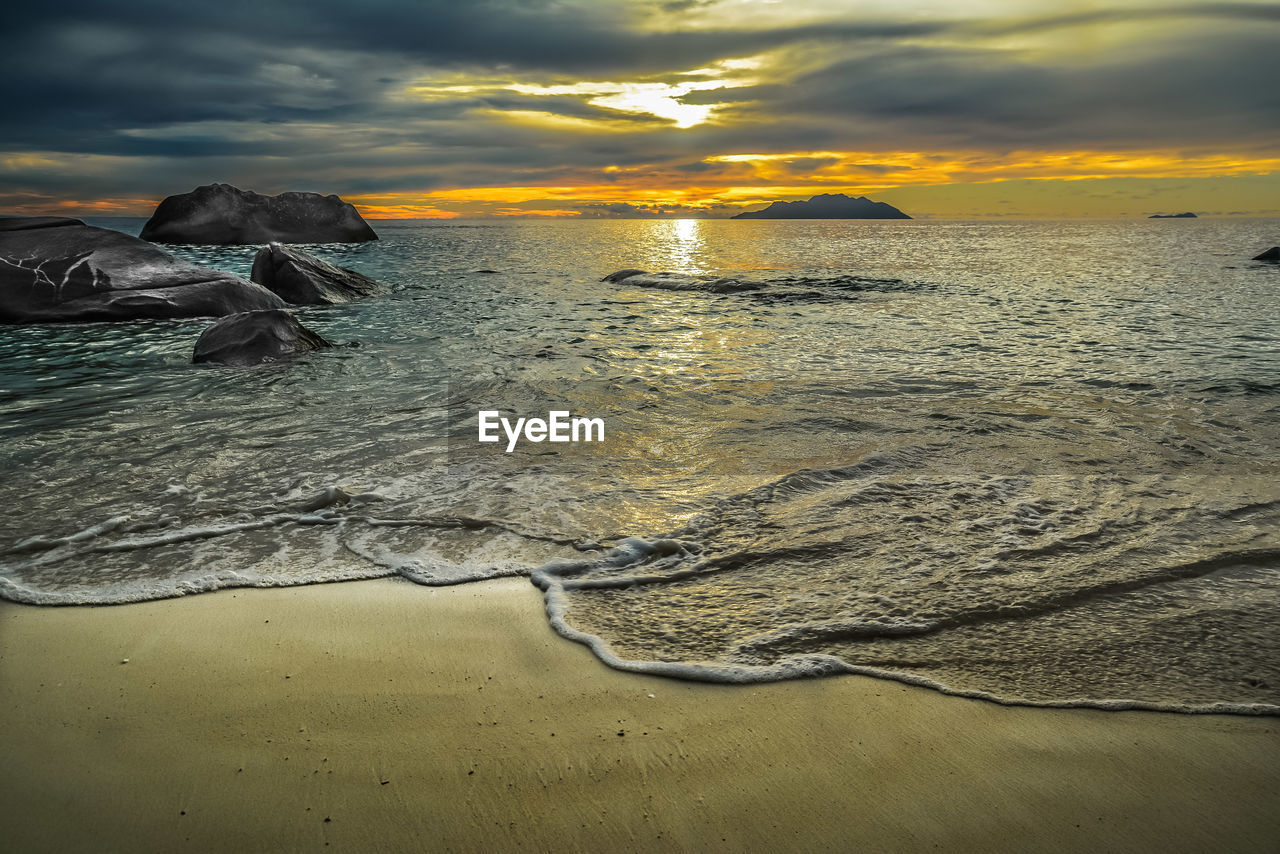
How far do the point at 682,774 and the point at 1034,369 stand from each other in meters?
7.57

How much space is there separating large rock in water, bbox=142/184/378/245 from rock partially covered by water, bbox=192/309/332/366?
48.2 metres

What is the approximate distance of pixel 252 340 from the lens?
839 centimetres

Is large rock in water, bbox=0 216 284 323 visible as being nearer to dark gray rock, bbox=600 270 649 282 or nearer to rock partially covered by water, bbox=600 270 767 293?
rock partially covered by water, bbox=600 270 767 293

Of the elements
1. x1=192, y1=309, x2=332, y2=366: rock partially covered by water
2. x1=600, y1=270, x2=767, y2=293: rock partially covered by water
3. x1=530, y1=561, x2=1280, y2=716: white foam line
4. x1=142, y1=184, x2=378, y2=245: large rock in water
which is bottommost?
x1=530, y1=561, x2=1280, y2=716: white foam line

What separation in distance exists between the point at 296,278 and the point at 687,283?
9399mm

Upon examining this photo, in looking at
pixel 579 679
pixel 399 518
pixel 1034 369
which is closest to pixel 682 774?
pixel 579 679

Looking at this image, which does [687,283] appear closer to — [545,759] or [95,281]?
[95,281]

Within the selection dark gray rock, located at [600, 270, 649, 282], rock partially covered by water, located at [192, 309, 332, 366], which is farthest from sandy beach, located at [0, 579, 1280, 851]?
dark gray rock, located at [600, 270, 649, 282]

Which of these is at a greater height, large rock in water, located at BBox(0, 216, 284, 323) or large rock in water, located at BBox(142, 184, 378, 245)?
large rock in water, located at BBox(142, 184, 378, 245)

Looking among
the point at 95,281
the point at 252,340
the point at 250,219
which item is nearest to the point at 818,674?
the point at 252,340

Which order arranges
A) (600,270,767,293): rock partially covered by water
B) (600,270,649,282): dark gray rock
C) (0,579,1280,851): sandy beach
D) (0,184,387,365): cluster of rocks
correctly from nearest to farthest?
(0,579,1280,851): sandy beach, (0,184,387,365): cluster of rocks, (600,270,767,293): rock partially covered by water, (600,270,649,282): dark gray rock

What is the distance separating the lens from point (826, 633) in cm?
263

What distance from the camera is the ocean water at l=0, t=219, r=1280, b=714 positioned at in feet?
8.63

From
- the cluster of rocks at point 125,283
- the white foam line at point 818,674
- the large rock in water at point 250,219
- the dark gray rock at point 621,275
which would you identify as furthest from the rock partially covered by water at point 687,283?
the large rock in water at point 250,219
